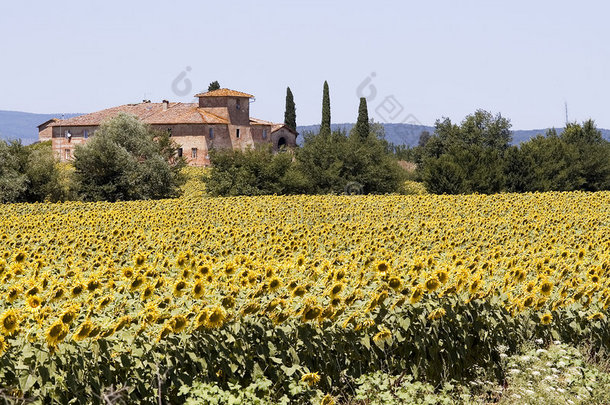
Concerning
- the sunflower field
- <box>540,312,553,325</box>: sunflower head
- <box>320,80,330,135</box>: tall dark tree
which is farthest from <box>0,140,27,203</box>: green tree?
<box>320,80,330,135</box>: tall dark tree

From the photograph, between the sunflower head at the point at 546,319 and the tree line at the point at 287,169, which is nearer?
the sunflower head at the point at 546,319

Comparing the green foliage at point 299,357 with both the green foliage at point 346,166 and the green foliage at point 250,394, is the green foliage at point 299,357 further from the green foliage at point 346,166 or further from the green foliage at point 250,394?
the green foliage at point 346,166

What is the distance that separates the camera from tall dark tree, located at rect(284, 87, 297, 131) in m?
94.9

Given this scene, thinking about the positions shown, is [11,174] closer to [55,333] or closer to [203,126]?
[203,126]

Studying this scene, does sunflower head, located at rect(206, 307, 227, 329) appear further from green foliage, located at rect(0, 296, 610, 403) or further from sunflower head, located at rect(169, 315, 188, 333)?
sunflower head, located at rect(169, 315, 188, 333)

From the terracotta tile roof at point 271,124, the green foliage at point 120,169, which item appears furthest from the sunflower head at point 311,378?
the terracotta tile roof at point 271,124

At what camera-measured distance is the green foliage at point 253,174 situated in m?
48.4

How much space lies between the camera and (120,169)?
4681 centimetres

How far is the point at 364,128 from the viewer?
88812 millimetres

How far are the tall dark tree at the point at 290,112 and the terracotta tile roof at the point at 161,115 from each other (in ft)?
44.5

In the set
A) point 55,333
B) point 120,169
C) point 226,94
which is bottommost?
point 55,333

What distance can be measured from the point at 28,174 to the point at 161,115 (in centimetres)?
3897

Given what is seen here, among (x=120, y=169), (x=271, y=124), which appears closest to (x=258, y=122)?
(x=271, y=124)

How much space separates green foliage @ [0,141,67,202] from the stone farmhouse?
30.8 meters
